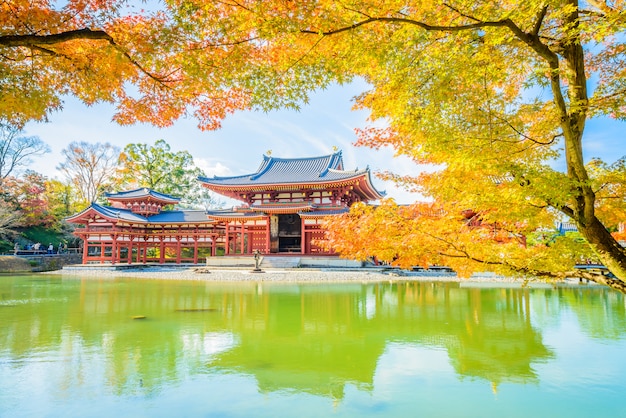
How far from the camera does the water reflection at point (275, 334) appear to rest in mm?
4398

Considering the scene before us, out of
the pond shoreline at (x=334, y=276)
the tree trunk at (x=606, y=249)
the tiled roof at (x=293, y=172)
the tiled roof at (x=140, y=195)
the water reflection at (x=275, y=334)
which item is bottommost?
the pond shoreline at (x=334, y=276)

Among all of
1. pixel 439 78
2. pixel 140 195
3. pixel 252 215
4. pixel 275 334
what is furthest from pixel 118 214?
pixel 439 78

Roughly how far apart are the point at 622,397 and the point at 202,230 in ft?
76.5

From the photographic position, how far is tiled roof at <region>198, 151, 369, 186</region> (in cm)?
2206

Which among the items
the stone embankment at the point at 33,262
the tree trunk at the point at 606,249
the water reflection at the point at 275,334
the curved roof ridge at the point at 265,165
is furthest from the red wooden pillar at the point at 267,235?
the tree trunk at the point at 606,249

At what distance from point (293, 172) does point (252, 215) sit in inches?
176

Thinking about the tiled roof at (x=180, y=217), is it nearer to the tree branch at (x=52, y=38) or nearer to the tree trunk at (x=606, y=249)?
the tree branch at (x=52, y=38)

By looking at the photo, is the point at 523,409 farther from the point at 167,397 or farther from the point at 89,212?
the point at 89,212

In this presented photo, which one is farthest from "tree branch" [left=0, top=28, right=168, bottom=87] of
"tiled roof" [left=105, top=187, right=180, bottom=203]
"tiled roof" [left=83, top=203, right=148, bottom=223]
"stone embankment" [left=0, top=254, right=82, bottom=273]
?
"stone embankment" [left=0, top=254, right=82, bottom=273]

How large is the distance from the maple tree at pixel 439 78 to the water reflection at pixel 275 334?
195 cm

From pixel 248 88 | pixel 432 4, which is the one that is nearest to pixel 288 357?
pixel 248 88

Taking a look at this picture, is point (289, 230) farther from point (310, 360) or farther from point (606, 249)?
point (606, 249)

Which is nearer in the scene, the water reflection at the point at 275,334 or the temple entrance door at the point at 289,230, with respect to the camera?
the water reflection at the point at 275,334

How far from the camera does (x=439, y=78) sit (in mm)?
3010
